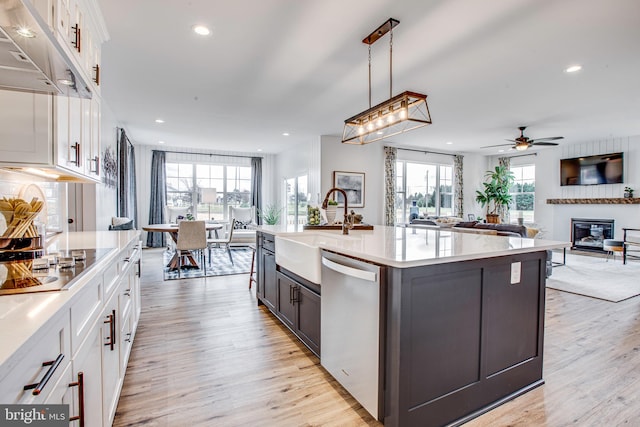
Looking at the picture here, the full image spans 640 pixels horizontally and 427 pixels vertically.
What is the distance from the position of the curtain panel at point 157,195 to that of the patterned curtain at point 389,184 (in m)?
5.71

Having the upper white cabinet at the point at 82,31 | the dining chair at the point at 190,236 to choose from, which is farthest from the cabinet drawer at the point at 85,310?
the dining chair at the point at 190,236

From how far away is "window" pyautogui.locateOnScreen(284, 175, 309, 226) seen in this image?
26.3ft

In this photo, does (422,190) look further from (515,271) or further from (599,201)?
(515,271)

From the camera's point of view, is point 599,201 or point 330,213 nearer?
point 330,213

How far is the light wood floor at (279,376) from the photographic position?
1764 millimetres

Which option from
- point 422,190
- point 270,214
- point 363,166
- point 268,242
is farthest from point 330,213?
point 422,190

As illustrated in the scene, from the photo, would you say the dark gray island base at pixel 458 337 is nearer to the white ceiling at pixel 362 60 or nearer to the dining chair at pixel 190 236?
the white ceiling at pixel 362 60

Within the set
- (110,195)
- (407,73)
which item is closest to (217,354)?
(407,73)

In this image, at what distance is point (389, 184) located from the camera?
7883mm

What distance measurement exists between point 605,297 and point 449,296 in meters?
3.67

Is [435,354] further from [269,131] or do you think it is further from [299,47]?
[269,131]

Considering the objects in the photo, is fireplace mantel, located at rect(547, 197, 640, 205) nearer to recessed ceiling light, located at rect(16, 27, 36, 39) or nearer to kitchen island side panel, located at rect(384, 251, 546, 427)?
kitchen island side panel, located at rect(384, 251, 546, 427)

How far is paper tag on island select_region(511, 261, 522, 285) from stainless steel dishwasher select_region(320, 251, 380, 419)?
89 cm

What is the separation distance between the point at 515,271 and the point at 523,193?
8604mm
